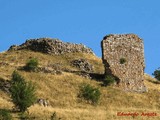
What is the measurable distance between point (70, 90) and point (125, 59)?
1007 centimetres

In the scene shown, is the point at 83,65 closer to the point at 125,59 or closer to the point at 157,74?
the point at 125,59

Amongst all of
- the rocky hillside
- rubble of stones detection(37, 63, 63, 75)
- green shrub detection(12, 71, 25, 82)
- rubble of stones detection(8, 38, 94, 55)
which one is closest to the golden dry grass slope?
the rocky hillside

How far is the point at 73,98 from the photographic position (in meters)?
54.6

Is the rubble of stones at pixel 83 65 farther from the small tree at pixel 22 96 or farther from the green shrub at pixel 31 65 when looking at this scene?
the small tree at pixel 22 96

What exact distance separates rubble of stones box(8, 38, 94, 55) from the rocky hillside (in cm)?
52

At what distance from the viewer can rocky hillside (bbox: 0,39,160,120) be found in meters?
46.6

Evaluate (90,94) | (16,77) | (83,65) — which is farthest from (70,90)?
(83,65)

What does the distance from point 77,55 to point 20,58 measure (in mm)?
9328

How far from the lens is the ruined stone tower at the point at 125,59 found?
62.9 m

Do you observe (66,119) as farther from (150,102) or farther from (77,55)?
(77,55)

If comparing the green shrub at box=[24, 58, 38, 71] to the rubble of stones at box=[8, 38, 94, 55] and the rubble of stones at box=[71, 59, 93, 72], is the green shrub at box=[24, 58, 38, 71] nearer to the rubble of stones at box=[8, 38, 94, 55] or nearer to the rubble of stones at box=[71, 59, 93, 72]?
the rubble of stones at box=[71, 59, 93, 72]

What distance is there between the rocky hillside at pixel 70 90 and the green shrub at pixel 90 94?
70 cm

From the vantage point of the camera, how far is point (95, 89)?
183 feet

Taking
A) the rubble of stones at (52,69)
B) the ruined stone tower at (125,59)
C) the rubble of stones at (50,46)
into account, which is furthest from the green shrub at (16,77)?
the rubble of stones at (50,46)
